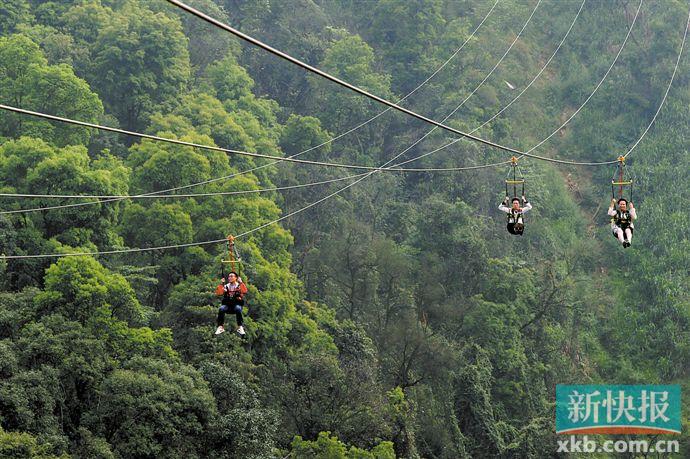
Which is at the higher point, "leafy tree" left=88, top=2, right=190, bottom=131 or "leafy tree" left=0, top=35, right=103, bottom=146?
"leafy tree" left=88, top=2, right=190, bottom=131

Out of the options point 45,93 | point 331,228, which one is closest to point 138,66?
point 45,93

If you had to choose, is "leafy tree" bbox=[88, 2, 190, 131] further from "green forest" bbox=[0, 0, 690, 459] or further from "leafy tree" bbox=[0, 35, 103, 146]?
"leafy tree" bbox=[0, 35, 103, 146]

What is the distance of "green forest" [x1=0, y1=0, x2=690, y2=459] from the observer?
25.9m

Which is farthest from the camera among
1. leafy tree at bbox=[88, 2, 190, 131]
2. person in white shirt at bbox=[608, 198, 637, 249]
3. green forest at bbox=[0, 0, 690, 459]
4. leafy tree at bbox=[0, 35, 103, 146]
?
leafy tree at bbox=[88, 2, 190, 131]

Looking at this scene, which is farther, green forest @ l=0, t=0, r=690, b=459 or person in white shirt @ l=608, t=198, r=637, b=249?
green forest @ l=0, t=0, r=690, b=459

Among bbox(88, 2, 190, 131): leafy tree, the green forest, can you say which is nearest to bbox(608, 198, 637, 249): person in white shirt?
the green forest

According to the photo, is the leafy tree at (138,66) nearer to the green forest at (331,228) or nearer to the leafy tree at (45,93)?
the green forest at (331,228)

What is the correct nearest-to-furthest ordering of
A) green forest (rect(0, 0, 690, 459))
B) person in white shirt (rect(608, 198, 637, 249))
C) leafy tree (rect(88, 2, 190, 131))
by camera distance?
person in white shirt (rect(608, 198, 637, 249)) < green forest (rect(0, 0, 690, 459)) < leafy tree (rect(88, 2, 190, 131))

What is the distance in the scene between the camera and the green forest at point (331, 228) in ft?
84.9

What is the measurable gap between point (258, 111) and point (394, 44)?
1234 centimetres

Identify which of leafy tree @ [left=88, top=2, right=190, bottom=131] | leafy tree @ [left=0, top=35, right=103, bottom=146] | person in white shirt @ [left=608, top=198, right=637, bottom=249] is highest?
leafy tree @ [left=88, top=2, right=190, bottom=131]

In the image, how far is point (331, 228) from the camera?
39.8 metres

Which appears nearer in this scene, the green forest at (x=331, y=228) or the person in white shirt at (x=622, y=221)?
the person in white shirt at (x=622, y=221)

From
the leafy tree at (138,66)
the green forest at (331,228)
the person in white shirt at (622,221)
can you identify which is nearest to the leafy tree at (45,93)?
the green forest at (331,228)
